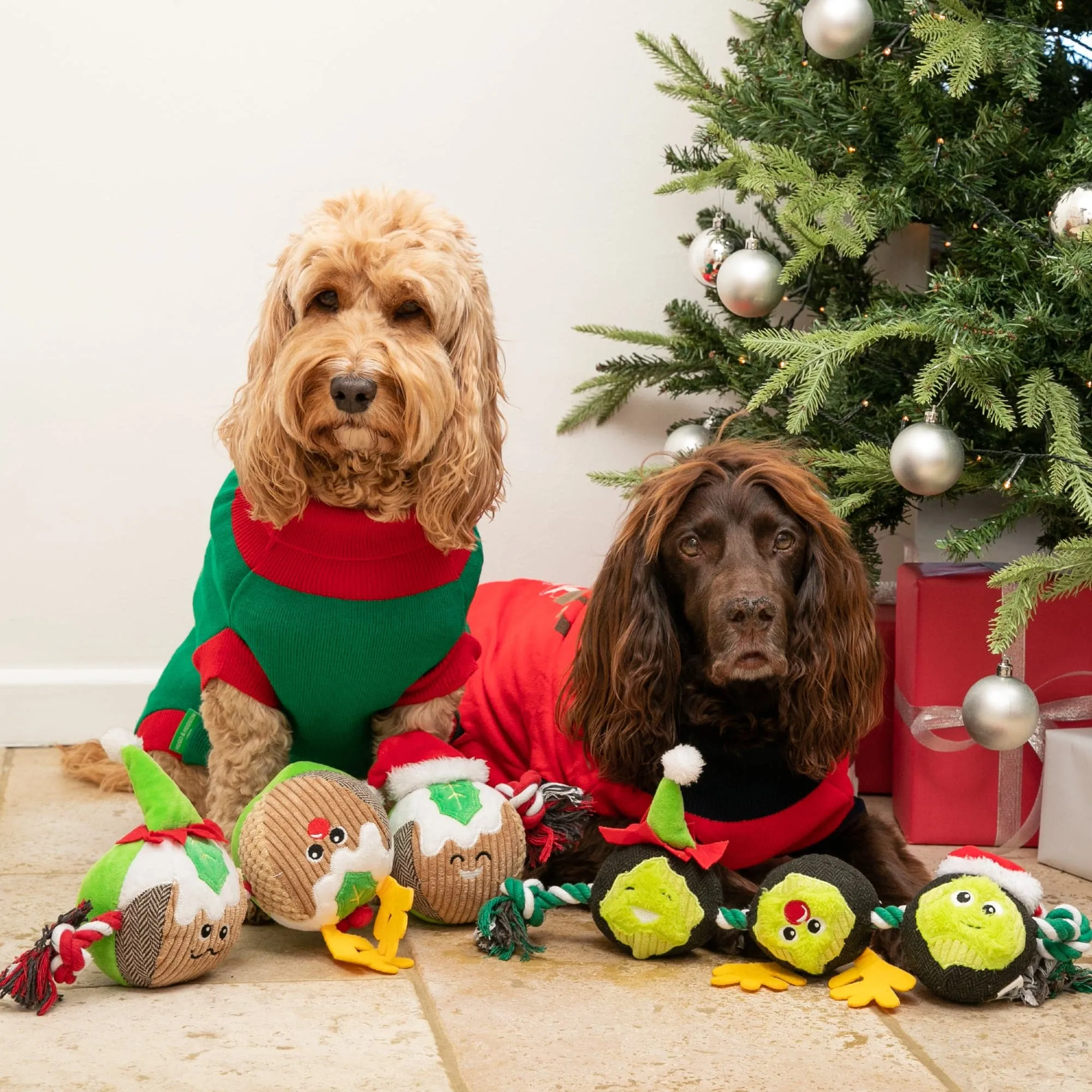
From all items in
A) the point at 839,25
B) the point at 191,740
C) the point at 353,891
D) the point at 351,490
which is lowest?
the point at 353,891

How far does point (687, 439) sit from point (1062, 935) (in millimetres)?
1457

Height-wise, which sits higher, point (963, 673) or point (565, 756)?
point (963, 673)

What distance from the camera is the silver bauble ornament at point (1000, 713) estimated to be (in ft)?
7.83

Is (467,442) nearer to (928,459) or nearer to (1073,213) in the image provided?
(928,459)

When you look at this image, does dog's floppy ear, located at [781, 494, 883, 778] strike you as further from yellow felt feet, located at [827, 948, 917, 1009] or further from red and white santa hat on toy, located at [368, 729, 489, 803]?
red and white santa hat on toy, located at [368, 729, 489, 803]

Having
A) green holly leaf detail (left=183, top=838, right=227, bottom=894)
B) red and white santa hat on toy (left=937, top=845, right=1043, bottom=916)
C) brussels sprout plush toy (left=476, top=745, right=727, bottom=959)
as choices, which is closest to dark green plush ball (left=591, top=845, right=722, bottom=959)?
brussels sprout plush toy (left=476, top=745, right=727, bottom=959)

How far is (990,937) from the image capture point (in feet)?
6.03

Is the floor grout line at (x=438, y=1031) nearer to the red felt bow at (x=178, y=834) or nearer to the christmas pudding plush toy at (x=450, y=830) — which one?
the christmas pudding plush toy at (x=450, y=830)

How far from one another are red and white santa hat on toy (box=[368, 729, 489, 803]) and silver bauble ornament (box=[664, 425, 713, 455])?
1.02 m

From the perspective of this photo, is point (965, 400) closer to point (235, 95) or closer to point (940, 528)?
point (940, 528)

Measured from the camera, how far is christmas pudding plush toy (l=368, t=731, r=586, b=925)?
6.99 ft

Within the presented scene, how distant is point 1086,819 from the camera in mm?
2520

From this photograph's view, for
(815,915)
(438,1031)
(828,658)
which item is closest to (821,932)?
(815,915)

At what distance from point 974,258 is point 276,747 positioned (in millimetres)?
1602
